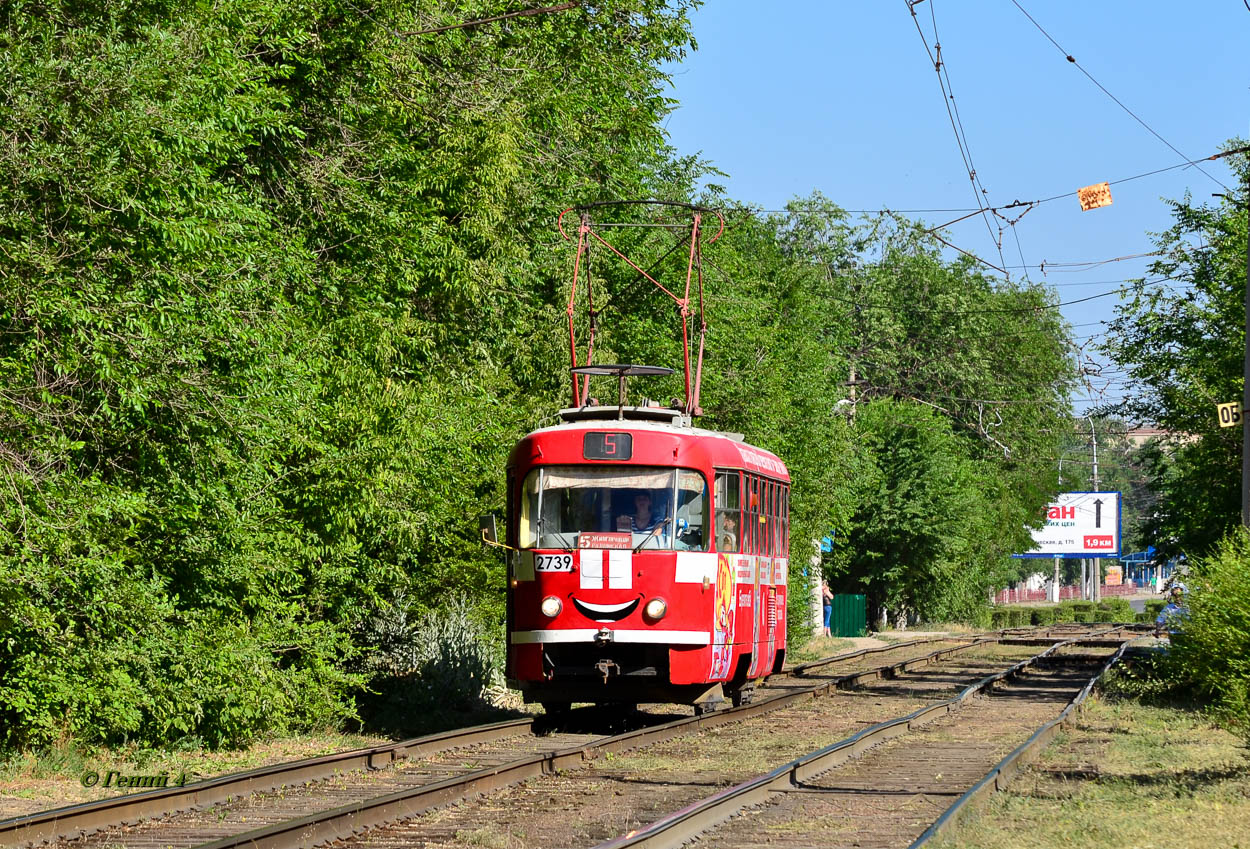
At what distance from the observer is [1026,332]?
76.4 meters

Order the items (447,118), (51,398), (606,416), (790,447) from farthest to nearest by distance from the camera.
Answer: (790,447)
(447,118)
(606,416)
(51,398)

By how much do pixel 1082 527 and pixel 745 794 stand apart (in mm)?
82305

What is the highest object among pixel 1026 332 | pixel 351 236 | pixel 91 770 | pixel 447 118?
pixel 1026 332

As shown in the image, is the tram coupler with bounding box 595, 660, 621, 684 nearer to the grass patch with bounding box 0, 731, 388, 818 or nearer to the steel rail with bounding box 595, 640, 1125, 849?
the steel rail with bounding box 595, 640, 1125, 849

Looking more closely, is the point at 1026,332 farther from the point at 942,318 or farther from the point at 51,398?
the point at 51,398

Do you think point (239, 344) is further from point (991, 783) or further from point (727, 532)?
point (991, 783)

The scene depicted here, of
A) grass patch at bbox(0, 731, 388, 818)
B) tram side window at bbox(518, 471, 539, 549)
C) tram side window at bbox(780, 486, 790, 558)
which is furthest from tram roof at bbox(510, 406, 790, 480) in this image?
grass patch at bbox(0, 731, 388, 818)

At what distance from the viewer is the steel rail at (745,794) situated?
9.57 meters


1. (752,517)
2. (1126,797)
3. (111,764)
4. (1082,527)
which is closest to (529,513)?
(752,517)

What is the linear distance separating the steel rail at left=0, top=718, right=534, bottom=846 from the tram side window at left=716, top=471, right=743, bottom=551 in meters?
3.73

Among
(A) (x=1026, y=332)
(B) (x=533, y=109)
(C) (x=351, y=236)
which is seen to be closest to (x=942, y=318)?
(A) (x=1026, y=332)

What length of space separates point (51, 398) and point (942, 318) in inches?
2485

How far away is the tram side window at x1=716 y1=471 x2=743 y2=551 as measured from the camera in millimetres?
17281

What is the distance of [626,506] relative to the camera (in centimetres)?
1686
